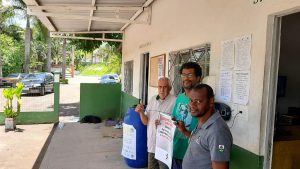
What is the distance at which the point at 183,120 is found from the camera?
10.6 feet

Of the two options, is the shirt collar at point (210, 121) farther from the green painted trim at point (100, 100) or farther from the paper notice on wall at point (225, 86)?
the green painted trim at point (100, 100)

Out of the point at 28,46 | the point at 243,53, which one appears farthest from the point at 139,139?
the point at 28,46

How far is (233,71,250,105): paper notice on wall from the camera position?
10.1 feet

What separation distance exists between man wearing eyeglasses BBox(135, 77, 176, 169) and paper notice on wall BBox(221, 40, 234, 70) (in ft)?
2.35

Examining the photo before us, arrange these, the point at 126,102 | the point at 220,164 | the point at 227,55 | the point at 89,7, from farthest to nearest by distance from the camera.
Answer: the point at 126,102 → the point at 89,7 → the point at 227,55 → the point at 220,164

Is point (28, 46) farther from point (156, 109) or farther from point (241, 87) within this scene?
point (241, 87)

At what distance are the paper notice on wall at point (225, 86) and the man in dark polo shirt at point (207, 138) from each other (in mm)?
1087

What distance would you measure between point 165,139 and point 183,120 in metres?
0.41

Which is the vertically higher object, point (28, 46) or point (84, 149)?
point (28, 46)

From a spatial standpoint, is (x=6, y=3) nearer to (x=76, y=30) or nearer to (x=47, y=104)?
(x=76, y=30)

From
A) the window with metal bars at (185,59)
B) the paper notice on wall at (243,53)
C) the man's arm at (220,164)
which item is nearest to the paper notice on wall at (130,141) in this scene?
the window with metal bars at (185,59)

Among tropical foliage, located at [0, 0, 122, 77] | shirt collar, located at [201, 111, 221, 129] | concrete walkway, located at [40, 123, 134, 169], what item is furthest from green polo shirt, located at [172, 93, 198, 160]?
tropical foliage, located at [0, 0, 122, 77]

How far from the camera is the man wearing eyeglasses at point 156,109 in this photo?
3.83 metres

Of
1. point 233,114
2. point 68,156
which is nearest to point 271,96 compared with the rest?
point 233,114
